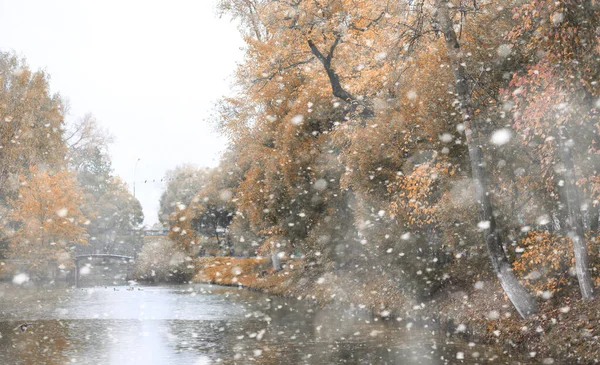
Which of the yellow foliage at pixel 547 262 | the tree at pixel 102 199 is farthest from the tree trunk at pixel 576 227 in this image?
the tree at pixel 102 199

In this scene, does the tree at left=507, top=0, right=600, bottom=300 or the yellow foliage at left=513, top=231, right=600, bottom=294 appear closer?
the tree at left=507, top=0, right=600, bottom=300

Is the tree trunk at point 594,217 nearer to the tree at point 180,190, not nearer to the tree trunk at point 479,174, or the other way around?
the tree trunk at point 479,174

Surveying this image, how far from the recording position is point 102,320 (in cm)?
2730

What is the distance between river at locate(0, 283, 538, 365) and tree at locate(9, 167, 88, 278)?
15.0 m

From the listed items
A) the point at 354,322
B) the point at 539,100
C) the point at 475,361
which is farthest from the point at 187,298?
the point at 539,100

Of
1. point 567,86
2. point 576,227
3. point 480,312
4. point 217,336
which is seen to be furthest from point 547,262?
point 217,336

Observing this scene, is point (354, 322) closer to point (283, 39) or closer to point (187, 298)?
point (283, 39)

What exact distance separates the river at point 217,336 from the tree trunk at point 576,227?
2.50m

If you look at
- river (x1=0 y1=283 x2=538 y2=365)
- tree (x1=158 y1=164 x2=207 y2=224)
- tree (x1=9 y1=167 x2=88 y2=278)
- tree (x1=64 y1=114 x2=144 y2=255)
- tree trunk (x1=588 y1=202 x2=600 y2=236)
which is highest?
tree (x1=158 y1=164 x2=207 y2=224)

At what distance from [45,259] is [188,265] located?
13.5 meters

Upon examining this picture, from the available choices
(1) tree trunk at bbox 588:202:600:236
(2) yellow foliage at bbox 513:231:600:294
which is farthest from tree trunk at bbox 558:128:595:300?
(1) tree trunk at bbox 588:202:600:236

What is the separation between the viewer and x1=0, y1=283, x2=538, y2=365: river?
16.8 m

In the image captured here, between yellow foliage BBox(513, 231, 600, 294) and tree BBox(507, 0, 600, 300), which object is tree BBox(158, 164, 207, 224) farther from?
tree BBox(507, 0, 600, 300)

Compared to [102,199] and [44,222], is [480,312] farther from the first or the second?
[102,199]
